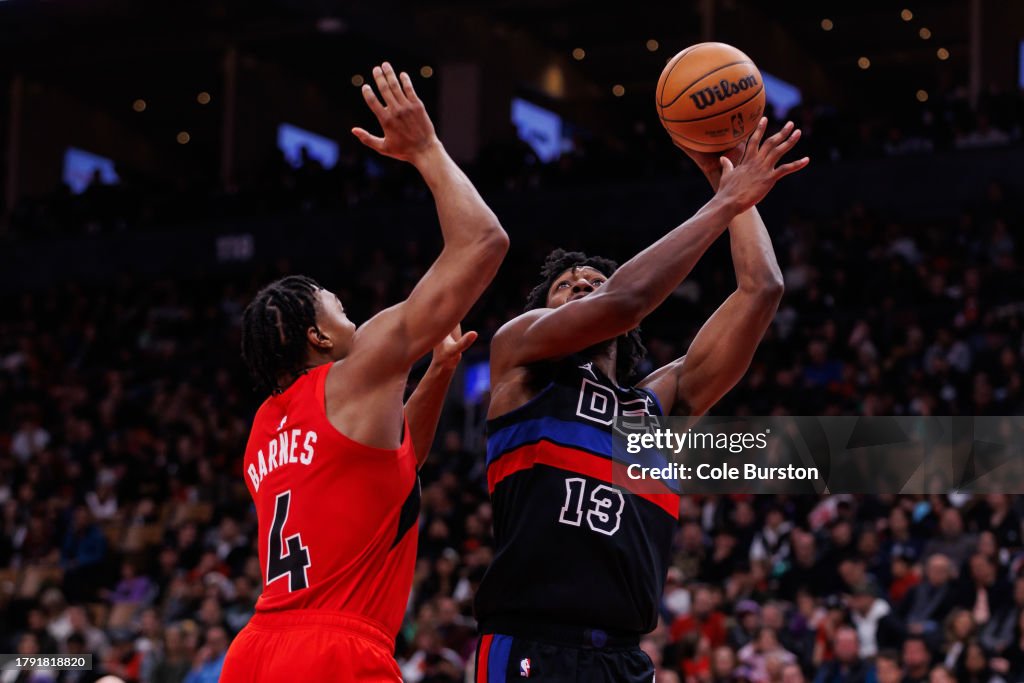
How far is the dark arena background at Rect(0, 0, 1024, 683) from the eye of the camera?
37.1 feet

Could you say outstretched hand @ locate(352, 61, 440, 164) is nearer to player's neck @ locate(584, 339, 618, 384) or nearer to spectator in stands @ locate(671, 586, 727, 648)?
player's neck @ locate(584, 339, 618, 384)

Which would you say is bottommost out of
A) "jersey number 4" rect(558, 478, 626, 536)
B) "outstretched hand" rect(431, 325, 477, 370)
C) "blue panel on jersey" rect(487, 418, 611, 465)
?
"jersey number 4" rect(558, 478, 626, 536)

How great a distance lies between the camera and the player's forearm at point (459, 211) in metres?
3.60

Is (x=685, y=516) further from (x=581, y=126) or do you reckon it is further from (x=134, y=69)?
(x=134, y=69)

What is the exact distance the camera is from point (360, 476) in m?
3.61

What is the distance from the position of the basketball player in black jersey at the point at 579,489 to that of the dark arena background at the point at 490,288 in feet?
19.9

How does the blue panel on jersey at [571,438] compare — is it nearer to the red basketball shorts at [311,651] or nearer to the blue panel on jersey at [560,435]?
the blue panel on jersey at [560,435]

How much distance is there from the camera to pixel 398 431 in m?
3.62

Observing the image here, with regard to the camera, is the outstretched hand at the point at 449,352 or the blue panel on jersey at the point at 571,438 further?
the outstretched hand at the point at 449,352

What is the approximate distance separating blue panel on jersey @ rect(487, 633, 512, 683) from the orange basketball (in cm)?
171

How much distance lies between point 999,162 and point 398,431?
52.3 feet

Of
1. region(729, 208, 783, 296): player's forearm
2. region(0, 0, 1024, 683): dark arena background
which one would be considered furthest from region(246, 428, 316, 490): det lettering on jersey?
region(0, 0, 1024, 683): dark arena background

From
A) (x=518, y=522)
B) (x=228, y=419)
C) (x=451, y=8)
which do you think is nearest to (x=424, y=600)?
(x=228, y=419)
